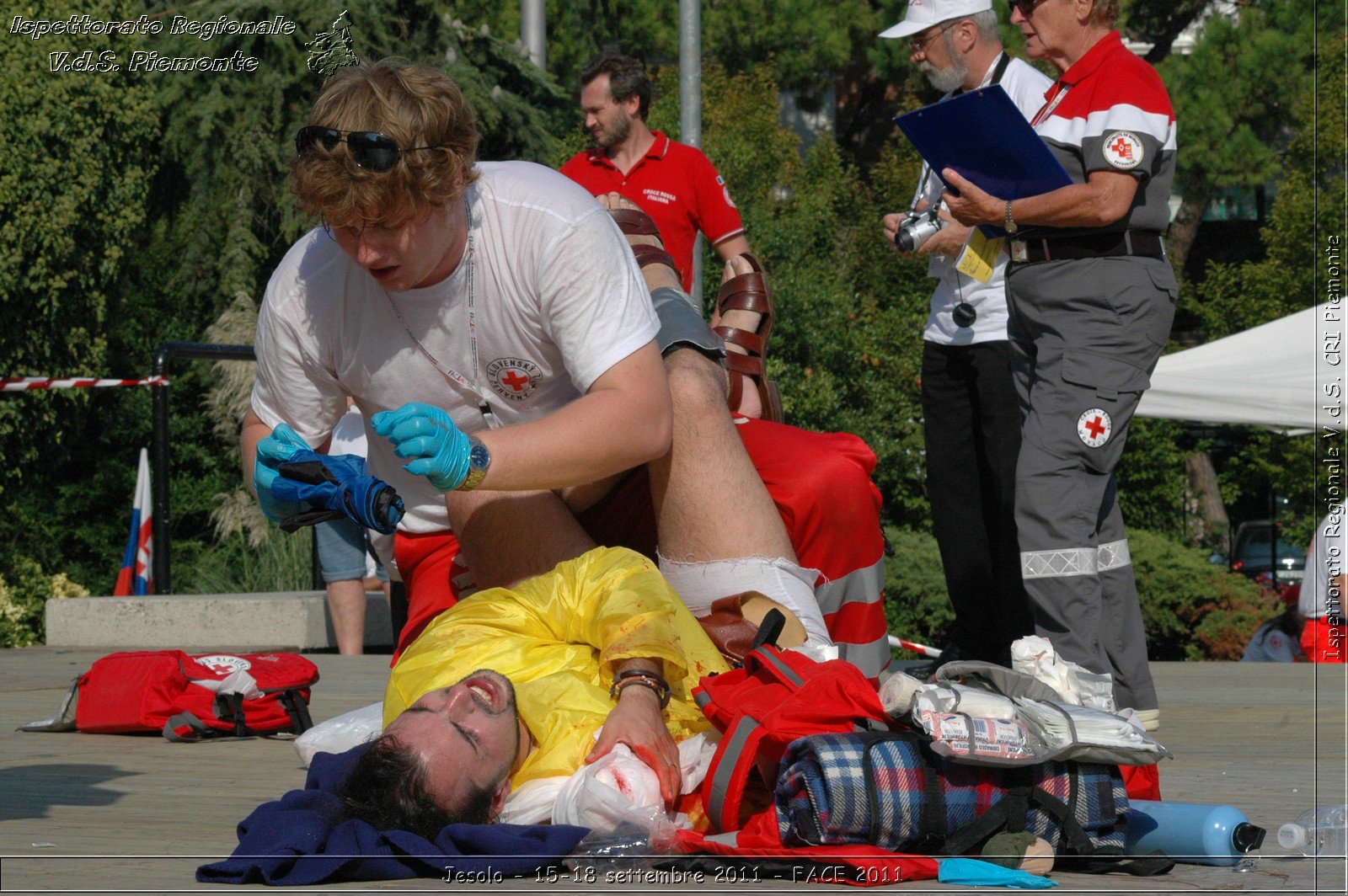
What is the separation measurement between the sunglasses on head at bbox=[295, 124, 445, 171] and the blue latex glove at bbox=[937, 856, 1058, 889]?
164cm

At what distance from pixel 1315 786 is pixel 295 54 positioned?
10.8 m

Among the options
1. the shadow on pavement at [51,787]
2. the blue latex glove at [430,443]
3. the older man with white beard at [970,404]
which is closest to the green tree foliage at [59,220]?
the older man with white beard at [970,404]

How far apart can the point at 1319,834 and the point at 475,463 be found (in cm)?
162

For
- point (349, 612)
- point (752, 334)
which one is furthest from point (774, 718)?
point (349, 612)

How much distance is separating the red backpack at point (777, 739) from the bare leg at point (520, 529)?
25.4 inches

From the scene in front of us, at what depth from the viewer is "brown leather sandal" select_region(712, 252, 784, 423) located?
4.58 meters

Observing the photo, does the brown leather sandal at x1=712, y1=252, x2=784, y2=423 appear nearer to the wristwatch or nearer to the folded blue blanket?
the wristwatch

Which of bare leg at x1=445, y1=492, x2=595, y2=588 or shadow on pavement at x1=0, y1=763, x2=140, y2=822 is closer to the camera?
shadow on pavement at x1=0, y1=763, x2=140, y2=822

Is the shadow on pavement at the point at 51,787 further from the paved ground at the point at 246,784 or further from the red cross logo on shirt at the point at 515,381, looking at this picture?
the red cross logo on shirt at the point at 515,381

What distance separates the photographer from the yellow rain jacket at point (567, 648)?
9.45 ft

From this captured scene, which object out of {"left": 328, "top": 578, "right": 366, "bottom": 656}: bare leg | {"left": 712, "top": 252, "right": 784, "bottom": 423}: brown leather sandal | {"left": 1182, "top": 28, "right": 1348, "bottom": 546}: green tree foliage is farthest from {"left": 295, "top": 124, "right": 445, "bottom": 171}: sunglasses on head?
{"left": 1182, "top": 28, "right": 1348, "bottom": 546}: green tree foliage

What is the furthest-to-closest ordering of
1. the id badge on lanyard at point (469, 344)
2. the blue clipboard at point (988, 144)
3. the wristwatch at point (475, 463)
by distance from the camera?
the blue clipboard at point (988, 144)
the id badge on lanyard at point (469, 344)
the wristwatch at point (475, 463)

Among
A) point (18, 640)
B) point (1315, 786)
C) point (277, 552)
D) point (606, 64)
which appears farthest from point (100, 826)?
point (18, 640)

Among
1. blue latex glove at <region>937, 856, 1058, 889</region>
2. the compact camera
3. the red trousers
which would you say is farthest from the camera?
the compact camera
